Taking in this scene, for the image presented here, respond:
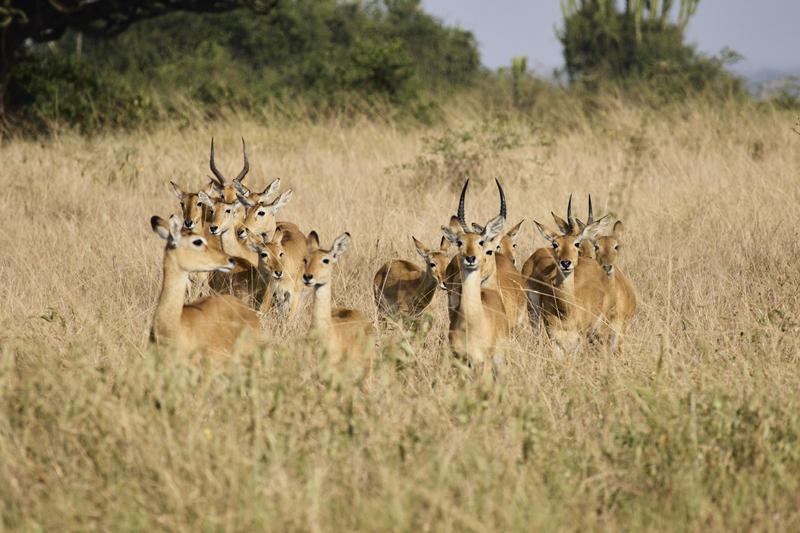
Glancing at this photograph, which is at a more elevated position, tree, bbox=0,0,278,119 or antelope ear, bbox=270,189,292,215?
tree, bbox=0,0,278,119

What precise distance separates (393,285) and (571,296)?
1304mm

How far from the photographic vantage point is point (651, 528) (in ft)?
12.1

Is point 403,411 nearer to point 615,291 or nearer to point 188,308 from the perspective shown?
point 188,308

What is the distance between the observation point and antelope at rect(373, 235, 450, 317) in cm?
711

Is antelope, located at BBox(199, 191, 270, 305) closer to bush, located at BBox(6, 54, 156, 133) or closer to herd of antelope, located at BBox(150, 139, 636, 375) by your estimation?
herd of antelope, located at BBox(150, 139, 636, 375)

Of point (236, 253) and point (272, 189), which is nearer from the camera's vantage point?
point (236, 253)

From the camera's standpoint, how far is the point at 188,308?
213 inches

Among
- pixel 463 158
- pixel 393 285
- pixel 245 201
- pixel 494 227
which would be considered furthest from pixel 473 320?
pixel 463 158

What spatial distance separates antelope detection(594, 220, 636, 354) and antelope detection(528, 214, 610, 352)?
0.21ft

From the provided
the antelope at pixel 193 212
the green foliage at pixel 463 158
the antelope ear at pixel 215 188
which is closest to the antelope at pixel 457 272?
the antelope at pixel 193 212

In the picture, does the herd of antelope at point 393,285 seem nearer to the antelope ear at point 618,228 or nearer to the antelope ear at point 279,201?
the antelope ear at point 279,201

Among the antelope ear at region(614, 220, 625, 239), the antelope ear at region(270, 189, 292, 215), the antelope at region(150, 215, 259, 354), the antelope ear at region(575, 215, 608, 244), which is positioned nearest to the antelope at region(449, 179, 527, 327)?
the antelope ear at region(575, 215, 608, 244)

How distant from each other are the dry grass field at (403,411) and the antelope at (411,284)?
0.14 meters

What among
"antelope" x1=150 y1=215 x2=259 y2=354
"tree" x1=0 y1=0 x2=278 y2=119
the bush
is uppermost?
"tree" x1=0 y1=0 x2=278 y2=119
